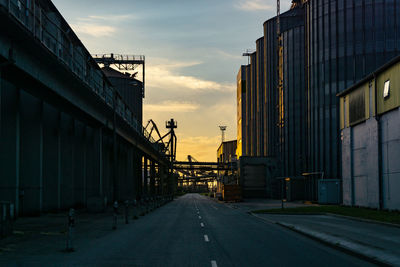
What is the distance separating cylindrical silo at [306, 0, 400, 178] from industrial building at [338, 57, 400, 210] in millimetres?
19049

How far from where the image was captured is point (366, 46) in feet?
209

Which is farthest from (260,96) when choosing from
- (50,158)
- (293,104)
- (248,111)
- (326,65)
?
(50,158)

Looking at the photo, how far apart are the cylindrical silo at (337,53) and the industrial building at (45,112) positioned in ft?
97.3

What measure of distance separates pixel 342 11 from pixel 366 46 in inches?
241

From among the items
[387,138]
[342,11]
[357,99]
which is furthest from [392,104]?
[342,11]

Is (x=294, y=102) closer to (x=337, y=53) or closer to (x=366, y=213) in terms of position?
(x=337, y=53)

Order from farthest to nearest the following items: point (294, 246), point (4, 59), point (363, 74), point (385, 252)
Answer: point (363, 74) < point (4, 59) < point (294, 246) < point (385, 252)

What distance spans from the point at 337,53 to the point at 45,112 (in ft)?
142

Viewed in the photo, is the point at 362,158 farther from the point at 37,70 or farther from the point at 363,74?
the point at 37,70

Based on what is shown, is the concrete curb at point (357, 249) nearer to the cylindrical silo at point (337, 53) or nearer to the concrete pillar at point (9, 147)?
the concrete pillar at point (9, 147)

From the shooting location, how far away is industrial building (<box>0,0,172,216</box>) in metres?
21.7

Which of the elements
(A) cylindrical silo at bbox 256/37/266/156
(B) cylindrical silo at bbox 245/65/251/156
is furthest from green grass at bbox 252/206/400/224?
(B) cylindrical silo at bbox 245/65/251/156

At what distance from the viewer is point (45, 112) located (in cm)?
3609

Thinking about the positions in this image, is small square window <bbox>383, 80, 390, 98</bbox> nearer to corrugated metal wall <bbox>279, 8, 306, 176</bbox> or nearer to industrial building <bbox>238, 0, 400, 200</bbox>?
industrial building <bbox>238, 0, 400, 200</bbox>
